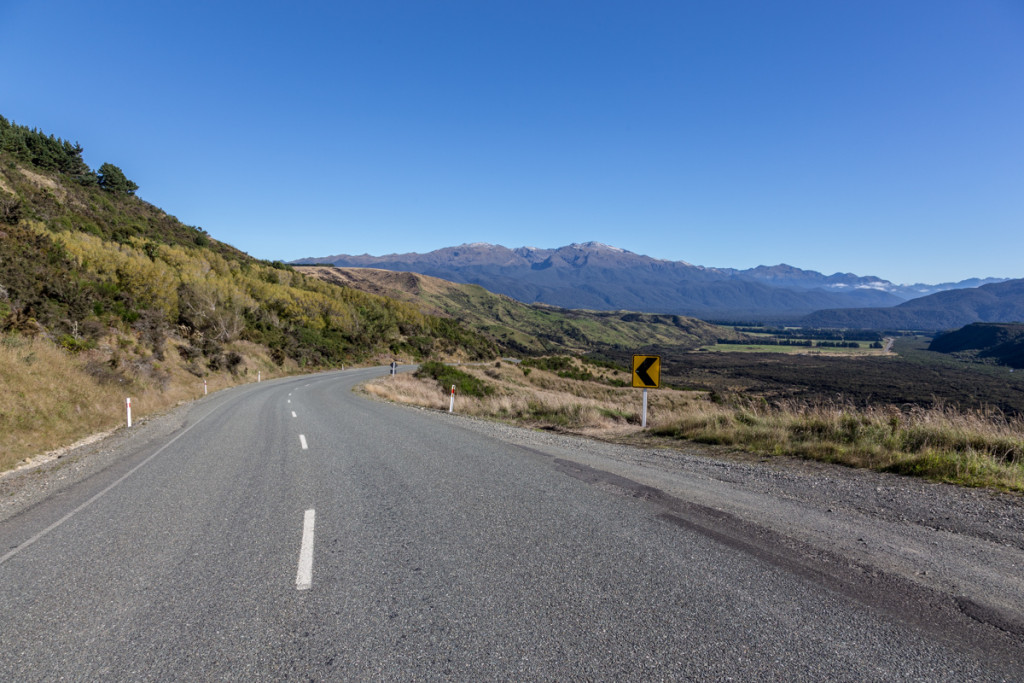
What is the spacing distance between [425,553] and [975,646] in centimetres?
409

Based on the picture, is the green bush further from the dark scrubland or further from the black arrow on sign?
the dark scrubland

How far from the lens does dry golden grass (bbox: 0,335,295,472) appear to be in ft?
37.2

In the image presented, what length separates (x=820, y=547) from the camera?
15.3ft

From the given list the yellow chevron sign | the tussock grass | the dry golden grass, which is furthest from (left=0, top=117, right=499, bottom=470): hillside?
the tussock grass

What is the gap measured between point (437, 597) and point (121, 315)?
35656 mm

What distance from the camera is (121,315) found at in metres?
30.4

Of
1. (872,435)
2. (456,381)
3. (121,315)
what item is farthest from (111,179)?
(872,435)

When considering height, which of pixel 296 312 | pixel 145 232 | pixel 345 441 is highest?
pixel 145 232

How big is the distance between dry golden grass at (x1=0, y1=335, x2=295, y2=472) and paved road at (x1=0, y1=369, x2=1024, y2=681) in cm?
666

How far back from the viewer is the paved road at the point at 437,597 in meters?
3.04

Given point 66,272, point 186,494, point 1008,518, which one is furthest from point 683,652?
point 66,272

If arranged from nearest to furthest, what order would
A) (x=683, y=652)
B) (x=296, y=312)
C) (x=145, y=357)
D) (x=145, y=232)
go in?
(x=683, y=652)
(x=145, y=357)
(x=145, y=232)
(x=296, y=312)

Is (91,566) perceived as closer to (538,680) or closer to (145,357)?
(538,680)

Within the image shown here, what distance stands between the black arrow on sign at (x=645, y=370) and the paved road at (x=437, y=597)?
266 inches
